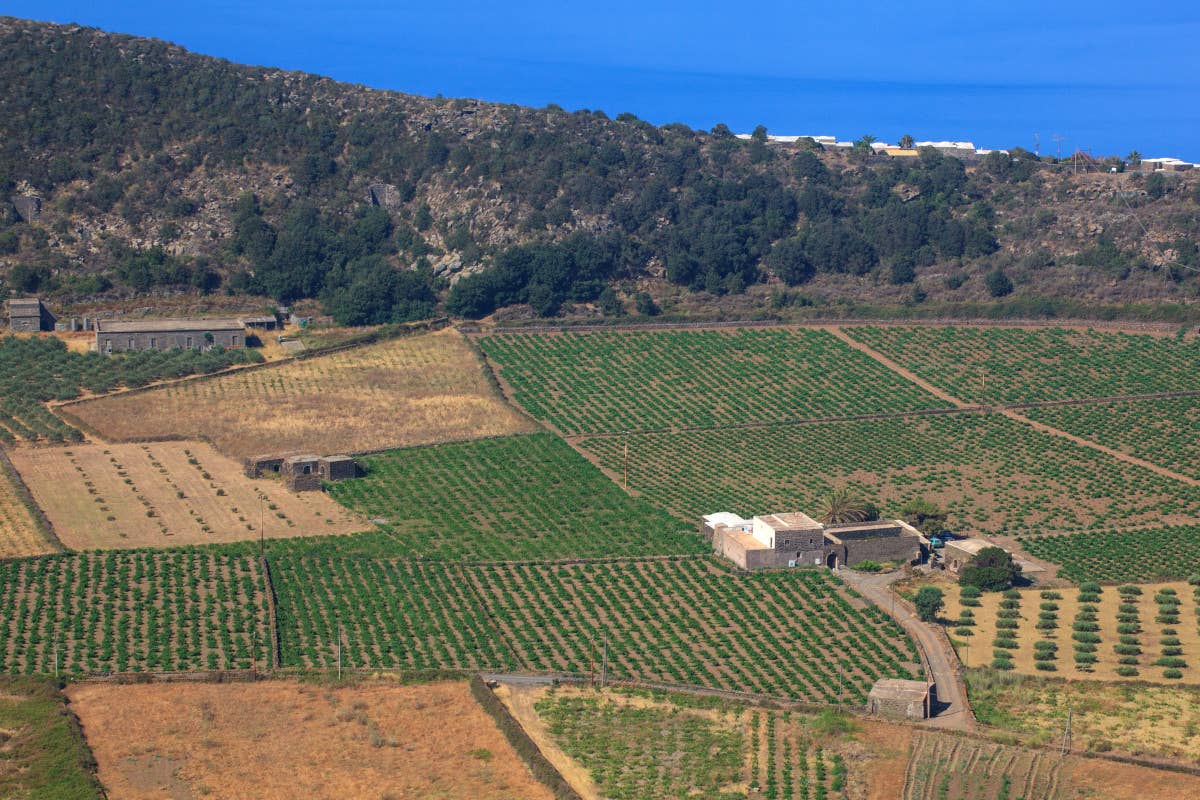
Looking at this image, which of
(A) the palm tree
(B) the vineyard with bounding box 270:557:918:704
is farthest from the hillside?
(B) the vineyard with bounding box 270:557:918:704

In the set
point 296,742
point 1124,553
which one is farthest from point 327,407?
point 1124,553

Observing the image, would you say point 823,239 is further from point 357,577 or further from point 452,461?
point 357,577

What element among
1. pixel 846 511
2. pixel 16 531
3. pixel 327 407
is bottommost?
pixel 16 531

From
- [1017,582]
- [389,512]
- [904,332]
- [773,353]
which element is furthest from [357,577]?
[904,332]

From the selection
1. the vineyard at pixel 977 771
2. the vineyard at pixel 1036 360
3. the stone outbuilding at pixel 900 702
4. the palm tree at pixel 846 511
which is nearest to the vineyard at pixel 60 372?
the palm tree at pixel 846 511

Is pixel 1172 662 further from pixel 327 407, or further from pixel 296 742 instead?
pixel 327 407

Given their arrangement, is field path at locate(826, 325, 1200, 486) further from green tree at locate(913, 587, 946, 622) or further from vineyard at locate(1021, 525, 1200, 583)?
green tree at locate(913, 587, 946, 622)
